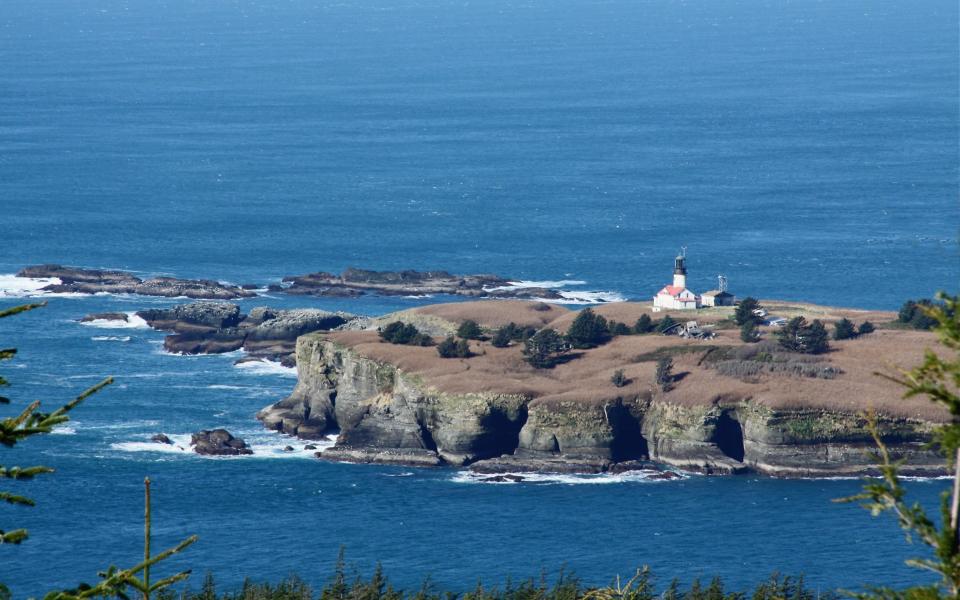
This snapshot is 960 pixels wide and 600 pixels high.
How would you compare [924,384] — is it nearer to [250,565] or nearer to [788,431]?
[250,565]

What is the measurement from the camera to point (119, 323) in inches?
4616

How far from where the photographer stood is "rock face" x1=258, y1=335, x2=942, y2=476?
82.7 metres

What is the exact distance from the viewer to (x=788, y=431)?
275 feet

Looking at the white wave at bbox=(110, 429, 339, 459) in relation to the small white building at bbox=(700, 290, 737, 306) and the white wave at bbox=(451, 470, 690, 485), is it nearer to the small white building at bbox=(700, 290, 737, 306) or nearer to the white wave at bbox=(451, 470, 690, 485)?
the white wave at bbox=(451, 470, 690, 485)

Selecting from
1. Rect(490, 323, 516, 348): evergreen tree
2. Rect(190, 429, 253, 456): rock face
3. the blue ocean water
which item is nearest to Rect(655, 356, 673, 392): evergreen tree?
the blue ocean water

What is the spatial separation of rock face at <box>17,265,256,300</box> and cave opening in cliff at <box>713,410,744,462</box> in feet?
158

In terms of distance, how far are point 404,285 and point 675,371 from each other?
41.7 metres

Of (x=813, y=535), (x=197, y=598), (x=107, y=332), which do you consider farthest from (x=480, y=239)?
(x=197, y=598)

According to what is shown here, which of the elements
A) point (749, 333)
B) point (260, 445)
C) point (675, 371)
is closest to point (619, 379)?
point (675, 371)

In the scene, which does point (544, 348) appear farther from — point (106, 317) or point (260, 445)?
point (106, 317)

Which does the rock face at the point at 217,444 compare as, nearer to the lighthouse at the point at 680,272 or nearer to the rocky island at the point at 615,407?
the rocky island at the point at 615,407

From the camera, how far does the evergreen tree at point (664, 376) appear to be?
288 ft

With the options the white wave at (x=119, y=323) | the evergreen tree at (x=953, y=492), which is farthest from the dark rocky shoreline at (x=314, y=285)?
the evergreen tree at (x=953, y=492)

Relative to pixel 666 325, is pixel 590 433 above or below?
below
